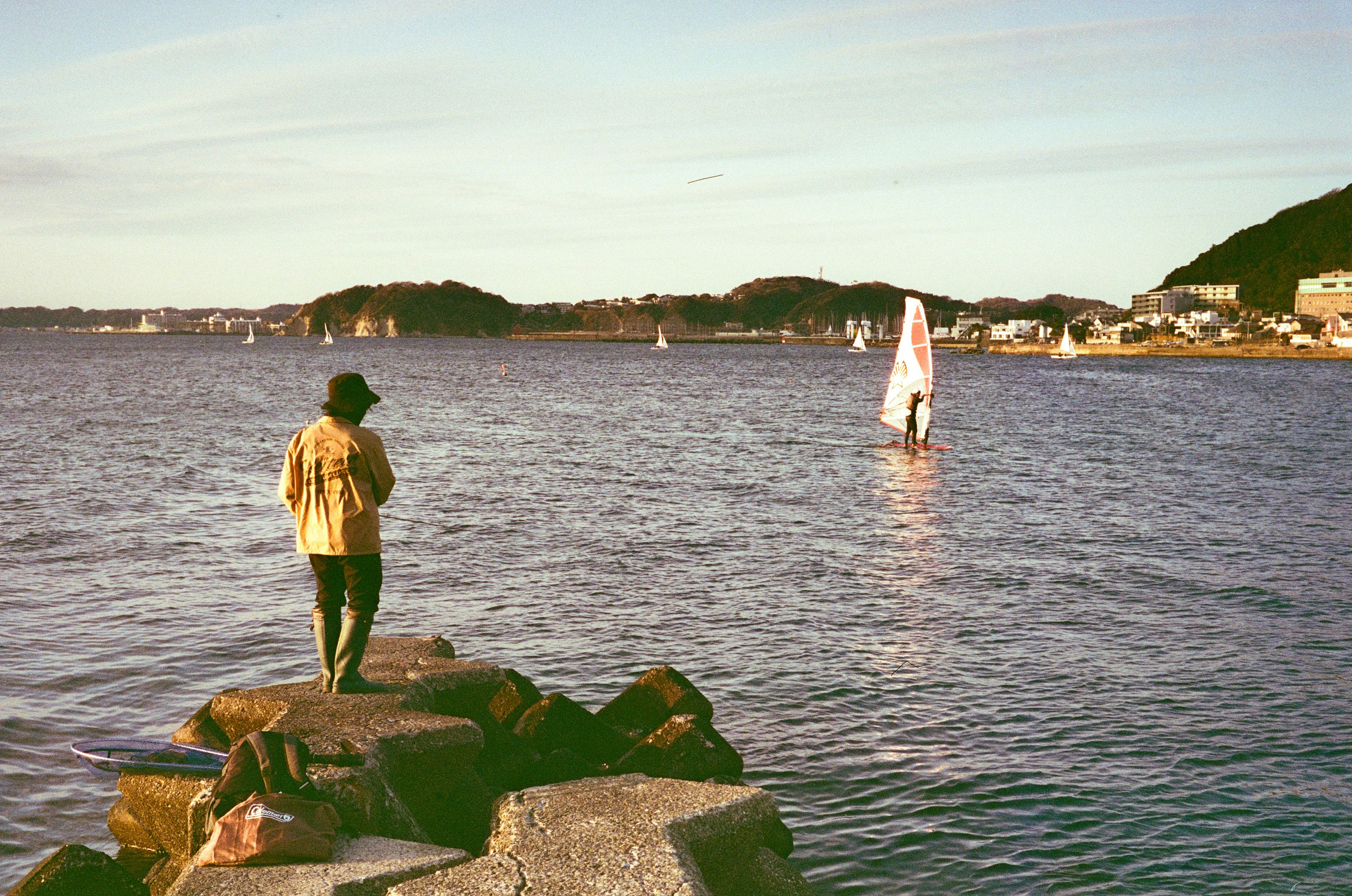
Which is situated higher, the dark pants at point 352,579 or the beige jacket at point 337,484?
the beige jacket at point 337,484

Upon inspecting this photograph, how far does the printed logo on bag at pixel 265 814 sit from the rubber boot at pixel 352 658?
7.93 ft

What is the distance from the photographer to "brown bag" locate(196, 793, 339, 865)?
6.06 m

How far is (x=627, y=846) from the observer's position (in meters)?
6.35

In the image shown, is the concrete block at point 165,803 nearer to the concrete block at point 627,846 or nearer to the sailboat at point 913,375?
the concrete block at point 627,846

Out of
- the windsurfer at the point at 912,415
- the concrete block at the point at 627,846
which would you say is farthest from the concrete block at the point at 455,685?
the windsurfer at the point at 912,415

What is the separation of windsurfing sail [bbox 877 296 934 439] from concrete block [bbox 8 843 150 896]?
3734 centimetres

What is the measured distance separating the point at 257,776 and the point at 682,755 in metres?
3.26

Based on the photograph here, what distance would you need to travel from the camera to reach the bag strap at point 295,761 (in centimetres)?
663

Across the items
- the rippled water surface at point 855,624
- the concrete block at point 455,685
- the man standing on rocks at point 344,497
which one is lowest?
the rippled water surface at point 855,624

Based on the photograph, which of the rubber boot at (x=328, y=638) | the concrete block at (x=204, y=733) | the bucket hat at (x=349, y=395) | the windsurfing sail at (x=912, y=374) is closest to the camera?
the bucket hat at (x=349, y=395)

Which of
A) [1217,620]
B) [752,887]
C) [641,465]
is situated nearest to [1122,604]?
[1217,620]

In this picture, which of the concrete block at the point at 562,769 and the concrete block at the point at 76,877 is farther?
the concrete block at the point at 562,769

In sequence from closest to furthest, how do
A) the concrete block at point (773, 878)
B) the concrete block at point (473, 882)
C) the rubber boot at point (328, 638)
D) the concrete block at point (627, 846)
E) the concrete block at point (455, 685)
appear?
1. the concrete block at point (473, 882)
2. the concrete block at point (627, 846)
3. the concrete block at point (773, 878)
4. the rubber boot at point (328, 638)
5. the concrete block at point (455, 685)

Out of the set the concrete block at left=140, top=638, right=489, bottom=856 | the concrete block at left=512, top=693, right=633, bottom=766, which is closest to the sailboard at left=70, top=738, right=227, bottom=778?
the concrete block at left=140, top=638, right=489, bottom=856
